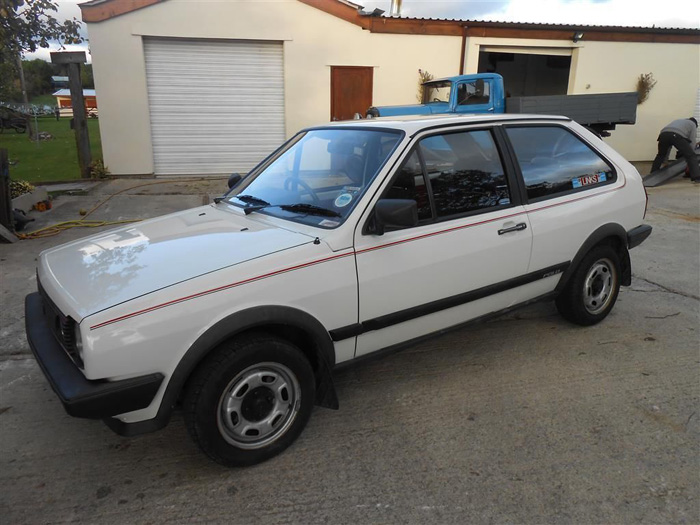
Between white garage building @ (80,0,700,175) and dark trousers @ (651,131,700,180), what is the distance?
359 cm

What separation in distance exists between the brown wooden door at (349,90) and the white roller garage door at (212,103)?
1353 millimetres

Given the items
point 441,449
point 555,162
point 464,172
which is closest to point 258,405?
point 441,449

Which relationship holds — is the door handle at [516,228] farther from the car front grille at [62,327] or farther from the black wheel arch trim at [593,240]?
the car front grille at [62,327]

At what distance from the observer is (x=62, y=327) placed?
2.28 metres

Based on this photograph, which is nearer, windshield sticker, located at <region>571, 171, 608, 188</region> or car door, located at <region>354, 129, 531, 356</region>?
car door, located at <region>354, 129, 531, 356</region>

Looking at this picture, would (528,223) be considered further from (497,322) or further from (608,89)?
(608,89)

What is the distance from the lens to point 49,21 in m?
7.44

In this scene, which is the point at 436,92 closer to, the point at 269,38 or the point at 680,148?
the point at 269,38

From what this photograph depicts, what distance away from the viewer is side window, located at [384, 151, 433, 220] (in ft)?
9.32

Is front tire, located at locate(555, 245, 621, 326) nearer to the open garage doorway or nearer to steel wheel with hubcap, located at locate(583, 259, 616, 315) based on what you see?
steel wheel with hubcap, located at locate(583, 259, 616, 315)

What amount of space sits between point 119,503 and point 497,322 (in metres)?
3.13

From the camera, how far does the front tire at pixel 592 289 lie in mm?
3848

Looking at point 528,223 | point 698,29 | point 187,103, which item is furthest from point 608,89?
point 528,223

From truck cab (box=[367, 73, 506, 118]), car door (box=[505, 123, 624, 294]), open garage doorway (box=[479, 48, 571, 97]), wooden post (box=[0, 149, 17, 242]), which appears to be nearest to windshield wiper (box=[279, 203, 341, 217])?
car door (box=[505, 123, 624, 294])
